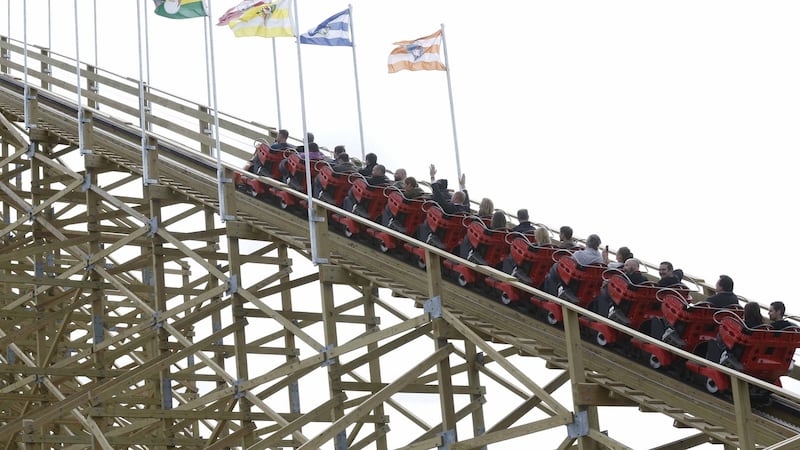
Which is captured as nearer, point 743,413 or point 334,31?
point 743,413

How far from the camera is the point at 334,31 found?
63.8 ft

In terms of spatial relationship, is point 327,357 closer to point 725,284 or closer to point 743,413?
point 725,284

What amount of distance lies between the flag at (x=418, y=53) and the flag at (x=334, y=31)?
0.81 meters

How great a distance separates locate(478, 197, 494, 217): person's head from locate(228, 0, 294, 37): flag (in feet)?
11.2

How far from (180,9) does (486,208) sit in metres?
5.87

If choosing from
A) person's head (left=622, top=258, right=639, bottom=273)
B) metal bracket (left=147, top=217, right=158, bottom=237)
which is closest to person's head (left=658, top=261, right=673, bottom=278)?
person's head (left=622, top=258, right=639, bottom=273)

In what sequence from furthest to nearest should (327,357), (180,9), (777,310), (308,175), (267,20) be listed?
(180,9) < (267,20) < (308,175) < (327,357) < (777,310)

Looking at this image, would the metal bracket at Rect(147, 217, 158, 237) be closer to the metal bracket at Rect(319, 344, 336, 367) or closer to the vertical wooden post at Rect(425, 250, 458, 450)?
the metal bracket at Rect(319, 344, 336, 367)

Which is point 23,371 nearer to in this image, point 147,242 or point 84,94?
point 147,242

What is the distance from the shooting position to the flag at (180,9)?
18344mm

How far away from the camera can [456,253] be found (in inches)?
596

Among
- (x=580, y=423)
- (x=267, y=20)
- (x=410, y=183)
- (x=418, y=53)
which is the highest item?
(x=267, y=20)

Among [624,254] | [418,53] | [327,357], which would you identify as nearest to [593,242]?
[624,254]

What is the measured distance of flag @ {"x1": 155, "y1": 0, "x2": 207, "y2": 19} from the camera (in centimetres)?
1834
